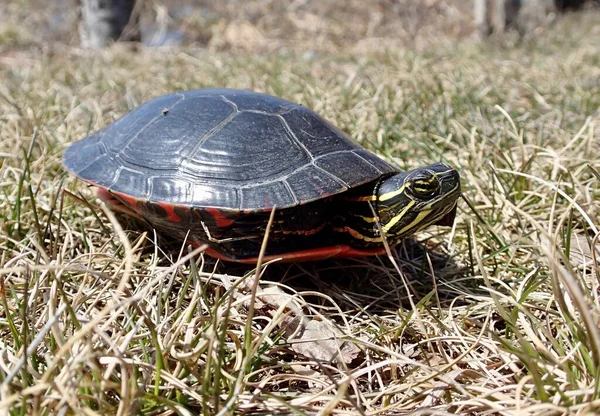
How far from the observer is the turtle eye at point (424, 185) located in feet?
5.16

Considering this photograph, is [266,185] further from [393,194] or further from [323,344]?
[323,344]

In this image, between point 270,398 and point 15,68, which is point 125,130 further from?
point 15,68

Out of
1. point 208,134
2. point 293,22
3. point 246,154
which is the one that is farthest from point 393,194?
point 293,22

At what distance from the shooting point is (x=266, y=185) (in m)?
1.60

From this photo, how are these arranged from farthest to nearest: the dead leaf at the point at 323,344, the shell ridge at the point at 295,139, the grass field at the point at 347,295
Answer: the shell ridge at the point at 295,139 < the dead leaf at the point at 323,344 < the grass field at the point at 347,295

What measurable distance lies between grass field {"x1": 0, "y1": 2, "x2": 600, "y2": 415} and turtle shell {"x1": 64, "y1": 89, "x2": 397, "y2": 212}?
19cm

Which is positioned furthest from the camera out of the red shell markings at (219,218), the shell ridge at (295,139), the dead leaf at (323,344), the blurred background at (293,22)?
the blurred background at (293,22)

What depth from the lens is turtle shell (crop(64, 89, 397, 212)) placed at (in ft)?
5.24

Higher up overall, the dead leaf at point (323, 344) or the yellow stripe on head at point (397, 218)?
the yellow stripe on head at point (397, 218)

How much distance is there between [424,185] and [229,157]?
64cm

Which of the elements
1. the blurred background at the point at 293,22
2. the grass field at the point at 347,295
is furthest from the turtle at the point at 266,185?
the blurred background at the point at 293,22

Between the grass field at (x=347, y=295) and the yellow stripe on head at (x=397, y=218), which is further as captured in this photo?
the yellow stripe on head at (x=397, y=218)

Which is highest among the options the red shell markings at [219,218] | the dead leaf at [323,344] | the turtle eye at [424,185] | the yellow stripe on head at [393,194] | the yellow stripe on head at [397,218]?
the turtle eye at [424,185]

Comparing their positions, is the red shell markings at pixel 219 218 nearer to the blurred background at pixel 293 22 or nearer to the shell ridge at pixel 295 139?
the shell ridge at pixel 295 139
